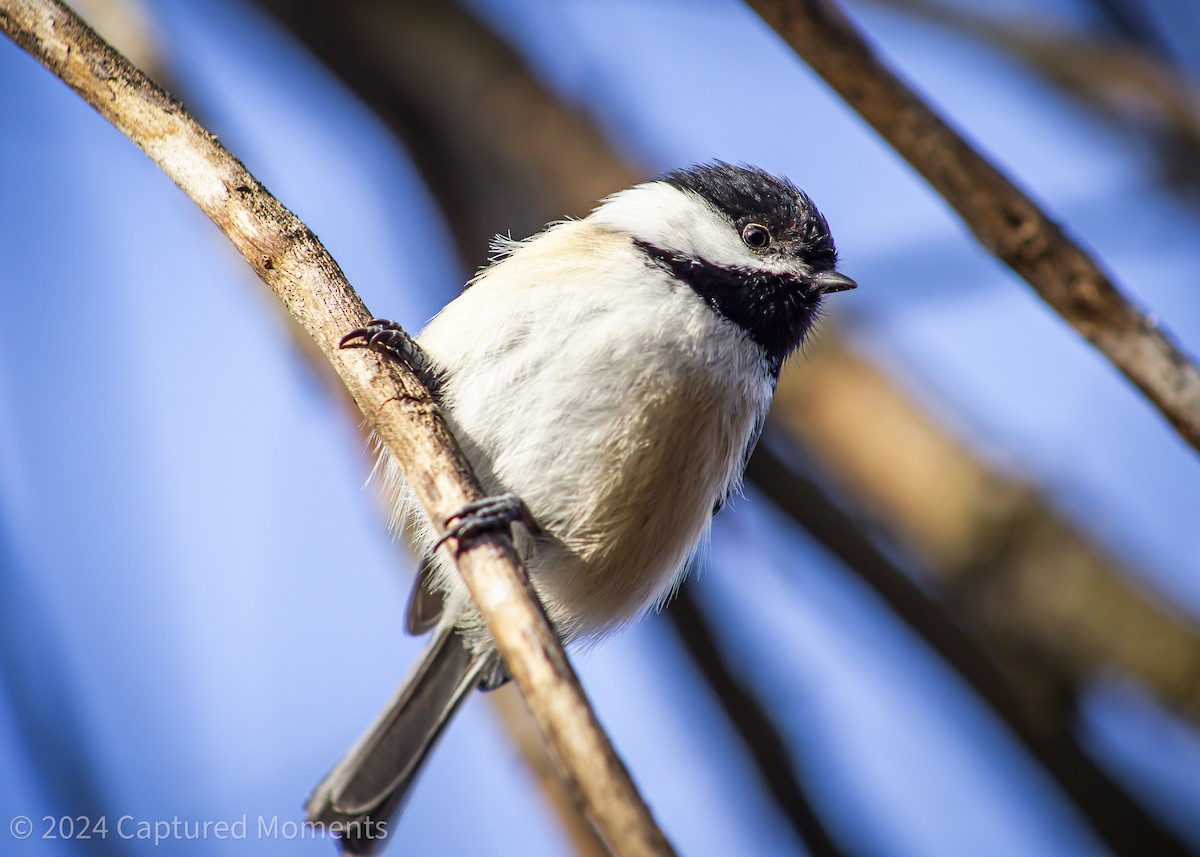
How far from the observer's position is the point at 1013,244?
181 centimetres

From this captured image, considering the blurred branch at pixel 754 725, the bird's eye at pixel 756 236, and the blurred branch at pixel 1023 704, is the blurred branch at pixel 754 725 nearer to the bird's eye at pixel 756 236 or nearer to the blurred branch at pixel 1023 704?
the blurred branch at pixel 1023 704

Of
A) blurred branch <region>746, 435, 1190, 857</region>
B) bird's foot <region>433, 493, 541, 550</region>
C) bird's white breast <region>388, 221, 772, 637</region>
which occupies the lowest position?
blurred branch <region>746, 435, 1190, 857</region>

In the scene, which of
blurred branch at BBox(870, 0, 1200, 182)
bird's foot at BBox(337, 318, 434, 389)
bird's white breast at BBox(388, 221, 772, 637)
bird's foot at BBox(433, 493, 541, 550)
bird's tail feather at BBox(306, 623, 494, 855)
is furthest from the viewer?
A: blurred branch at BBox(870, 0, 1200, 182)

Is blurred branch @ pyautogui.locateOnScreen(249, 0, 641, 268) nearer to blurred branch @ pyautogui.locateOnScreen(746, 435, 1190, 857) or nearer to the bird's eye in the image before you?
the bird's eye

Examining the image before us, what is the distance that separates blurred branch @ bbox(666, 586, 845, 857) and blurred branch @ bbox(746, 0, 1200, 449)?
3.78ft

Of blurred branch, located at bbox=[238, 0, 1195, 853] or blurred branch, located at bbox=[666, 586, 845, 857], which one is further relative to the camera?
blurred branch, located at bbox=[238, 0, 1195, 853]

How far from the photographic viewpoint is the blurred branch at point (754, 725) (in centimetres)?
230

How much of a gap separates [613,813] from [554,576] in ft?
3.46

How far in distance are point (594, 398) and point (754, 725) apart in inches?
42.6

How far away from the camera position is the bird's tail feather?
6.70 feet

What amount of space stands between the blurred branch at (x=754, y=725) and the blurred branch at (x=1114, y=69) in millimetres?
1683

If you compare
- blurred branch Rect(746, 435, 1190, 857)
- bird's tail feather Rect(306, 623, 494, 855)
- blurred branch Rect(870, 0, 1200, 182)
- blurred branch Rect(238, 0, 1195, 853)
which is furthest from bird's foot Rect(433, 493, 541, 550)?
blurred branch Rect(870, 0, 1200, 182)

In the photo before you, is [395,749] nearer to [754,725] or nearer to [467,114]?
[754,725]

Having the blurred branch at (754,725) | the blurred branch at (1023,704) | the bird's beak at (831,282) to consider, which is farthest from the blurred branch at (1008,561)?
the bird's beak at (831,282)
